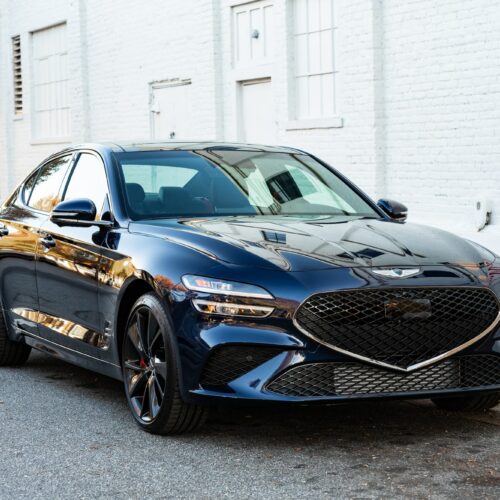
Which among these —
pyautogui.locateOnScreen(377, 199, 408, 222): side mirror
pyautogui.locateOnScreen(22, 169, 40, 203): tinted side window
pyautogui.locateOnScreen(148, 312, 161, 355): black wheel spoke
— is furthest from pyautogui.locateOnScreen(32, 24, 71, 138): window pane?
pyautogui.locateOnScreen(148, 312, 161, 355): black wheel spoke

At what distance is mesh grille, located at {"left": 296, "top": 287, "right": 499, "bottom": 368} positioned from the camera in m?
5.42

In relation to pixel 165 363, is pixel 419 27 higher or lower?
higher

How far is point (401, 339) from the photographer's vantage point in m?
5.47

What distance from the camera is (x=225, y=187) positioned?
6.95 m

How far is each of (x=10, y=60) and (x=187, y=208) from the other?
58.2 ft

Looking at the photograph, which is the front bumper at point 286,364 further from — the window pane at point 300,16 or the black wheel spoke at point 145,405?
the window pane at point 300,16

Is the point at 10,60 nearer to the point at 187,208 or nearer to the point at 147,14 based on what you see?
the point at 147,14

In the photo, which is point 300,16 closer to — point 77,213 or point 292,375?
point 77,213

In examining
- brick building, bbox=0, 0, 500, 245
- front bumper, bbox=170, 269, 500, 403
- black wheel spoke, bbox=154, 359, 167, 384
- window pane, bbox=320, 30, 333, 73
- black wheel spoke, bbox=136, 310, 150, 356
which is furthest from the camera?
window pane, bbox=320, 30, 333, 73

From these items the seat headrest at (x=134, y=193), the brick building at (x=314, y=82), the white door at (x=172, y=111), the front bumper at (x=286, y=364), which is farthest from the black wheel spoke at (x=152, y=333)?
the white door at (x=172, y=111)

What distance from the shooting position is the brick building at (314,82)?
12.4 m

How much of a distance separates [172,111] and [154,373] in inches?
494

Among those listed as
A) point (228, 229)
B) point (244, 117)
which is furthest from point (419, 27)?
point (228, 229)

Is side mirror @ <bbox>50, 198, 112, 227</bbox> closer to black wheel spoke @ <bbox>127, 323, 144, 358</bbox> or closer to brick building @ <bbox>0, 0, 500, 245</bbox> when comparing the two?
black wheel spoke @ <bbox>127, 323, 144, 358</bbox>
